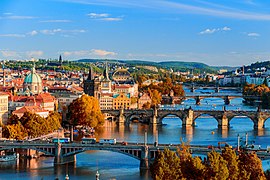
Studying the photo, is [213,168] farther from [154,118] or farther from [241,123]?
[241,123]

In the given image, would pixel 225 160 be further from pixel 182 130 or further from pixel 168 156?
pixel 182 130

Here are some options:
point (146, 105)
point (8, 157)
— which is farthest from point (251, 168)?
point (146, 105)

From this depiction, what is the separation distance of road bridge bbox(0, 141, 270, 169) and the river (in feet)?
1.33

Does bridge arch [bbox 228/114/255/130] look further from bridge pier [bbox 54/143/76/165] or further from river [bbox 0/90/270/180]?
bridge pier [bbox 54/143/76/165]

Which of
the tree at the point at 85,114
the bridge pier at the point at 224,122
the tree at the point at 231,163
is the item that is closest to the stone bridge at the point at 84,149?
the tree at the point at 231,163

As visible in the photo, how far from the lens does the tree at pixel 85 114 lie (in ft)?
152

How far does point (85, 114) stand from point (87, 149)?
15720 mm

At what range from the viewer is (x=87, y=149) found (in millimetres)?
31000

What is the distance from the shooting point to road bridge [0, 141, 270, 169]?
97.9ft

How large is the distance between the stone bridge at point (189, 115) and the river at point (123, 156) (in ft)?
1.71

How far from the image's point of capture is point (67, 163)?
102ft

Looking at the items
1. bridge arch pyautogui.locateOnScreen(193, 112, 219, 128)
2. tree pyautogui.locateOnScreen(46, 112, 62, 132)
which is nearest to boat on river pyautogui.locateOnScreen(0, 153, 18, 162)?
tree pyautogui.locateOnScreen(46, 112, 62, 132)

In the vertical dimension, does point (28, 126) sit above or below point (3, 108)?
below

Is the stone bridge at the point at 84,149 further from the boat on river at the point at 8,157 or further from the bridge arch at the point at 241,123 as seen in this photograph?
the bridge arch at the point at 241,123
